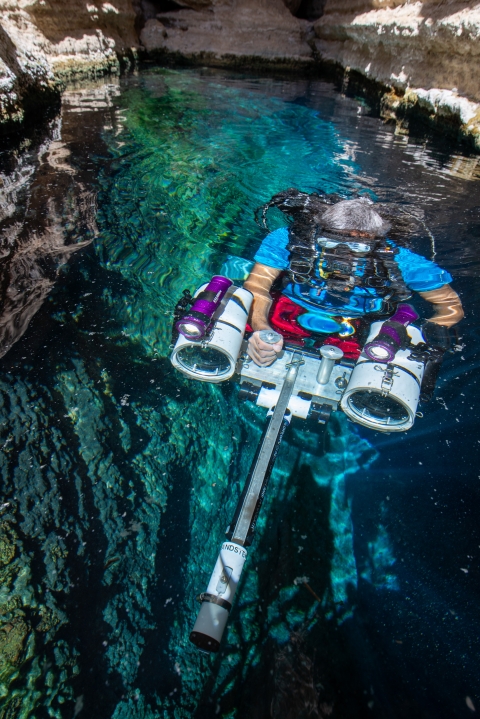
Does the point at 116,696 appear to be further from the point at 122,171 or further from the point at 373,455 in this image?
the point at 122,171

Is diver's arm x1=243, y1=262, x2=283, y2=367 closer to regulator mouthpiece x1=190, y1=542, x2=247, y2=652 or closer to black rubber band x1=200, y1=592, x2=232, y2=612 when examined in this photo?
→ regulator mouthpiece x1=190, y1=542, x2=247, y2=652

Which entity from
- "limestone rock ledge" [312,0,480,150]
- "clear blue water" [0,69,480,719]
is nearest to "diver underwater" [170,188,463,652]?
"clear blue water" [0,69,480,719]

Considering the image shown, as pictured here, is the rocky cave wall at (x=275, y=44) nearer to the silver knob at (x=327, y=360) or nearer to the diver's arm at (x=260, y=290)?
the diver's arm at (x=260, y=290)

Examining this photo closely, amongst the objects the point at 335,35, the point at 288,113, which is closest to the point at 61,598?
the point at 288,113

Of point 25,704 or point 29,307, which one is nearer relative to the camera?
point 25,704

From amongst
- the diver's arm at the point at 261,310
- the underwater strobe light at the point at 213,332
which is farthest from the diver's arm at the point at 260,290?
the underwater strobe light at the point at 213,332
